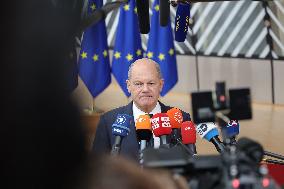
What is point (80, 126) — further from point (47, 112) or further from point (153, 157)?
point (153, 157)

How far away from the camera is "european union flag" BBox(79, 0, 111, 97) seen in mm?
5943

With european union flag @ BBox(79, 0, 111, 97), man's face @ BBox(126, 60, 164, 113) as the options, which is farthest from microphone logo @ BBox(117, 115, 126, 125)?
european union flag @ BBox(79, 0, 111, 97)

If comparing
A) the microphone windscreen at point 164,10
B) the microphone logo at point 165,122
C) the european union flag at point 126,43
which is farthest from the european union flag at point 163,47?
the microphone logo at point 165,122

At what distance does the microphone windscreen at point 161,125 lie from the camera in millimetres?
2158

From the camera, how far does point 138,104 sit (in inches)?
129

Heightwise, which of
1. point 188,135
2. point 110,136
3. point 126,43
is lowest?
point 110,136

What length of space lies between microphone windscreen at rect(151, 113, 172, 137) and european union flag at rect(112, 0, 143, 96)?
12.5 feet

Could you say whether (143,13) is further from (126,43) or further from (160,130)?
(126,43)

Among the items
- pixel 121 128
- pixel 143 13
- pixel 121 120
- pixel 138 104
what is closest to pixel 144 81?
pixel 138 104

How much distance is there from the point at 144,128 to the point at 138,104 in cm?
100

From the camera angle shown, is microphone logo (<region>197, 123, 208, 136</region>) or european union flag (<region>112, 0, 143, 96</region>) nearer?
microphone logo (<region>197, 123, 208, 136</region>)

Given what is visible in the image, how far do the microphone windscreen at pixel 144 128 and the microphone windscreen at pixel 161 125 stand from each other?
0.06m

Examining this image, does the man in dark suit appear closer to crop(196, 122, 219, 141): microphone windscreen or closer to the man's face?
the man's face

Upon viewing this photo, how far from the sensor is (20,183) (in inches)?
21.3
